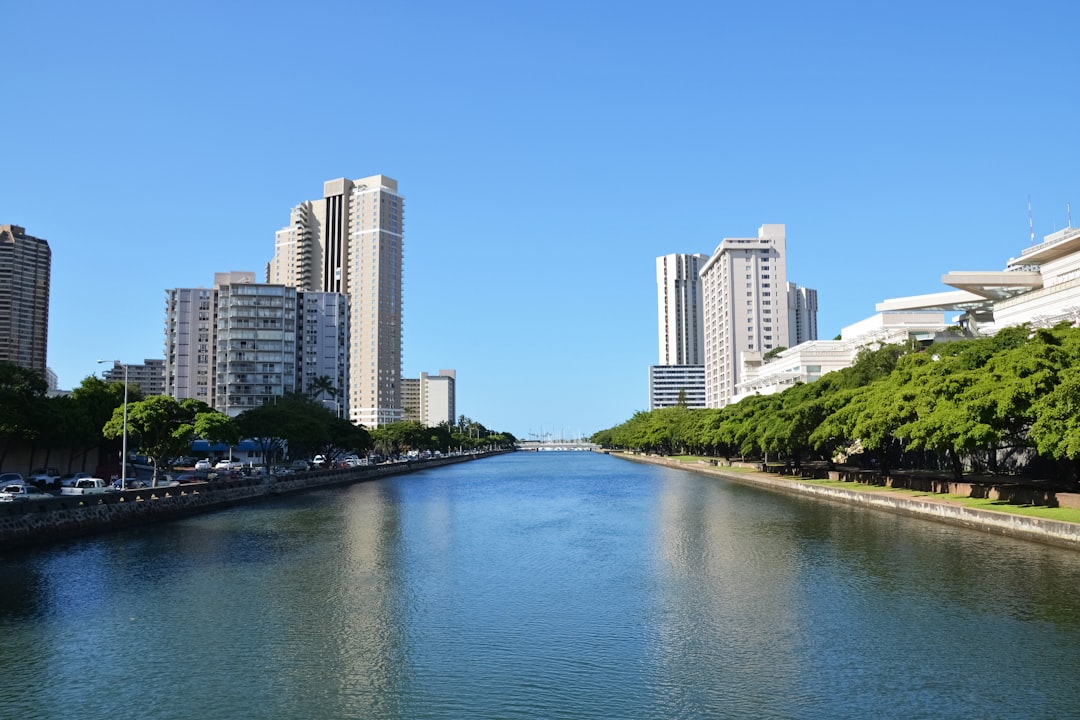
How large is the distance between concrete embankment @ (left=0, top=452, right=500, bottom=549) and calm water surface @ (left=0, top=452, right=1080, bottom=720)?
2056 millimetres

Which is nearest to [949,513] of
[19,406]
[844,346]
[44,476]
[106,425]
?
[106,425]

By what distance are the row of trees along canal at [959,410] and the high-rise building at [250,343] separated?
102919mm

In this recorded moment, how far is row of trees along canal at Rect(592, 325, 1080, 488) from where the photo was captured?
41.5 meters

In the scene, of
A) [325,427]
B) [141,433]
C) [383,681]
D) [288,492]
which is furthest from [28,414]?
[383,681]

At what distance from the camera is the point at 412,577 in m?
34.3

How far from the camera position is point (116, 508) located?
49.9 meters

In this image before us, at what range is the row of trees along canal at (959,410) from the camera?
41544 millimetres

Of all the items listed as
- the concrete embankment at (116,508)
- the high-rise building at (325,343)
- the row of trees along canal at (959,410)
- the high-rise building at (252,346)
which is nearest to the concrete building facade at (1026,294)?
the row of trees along canal at (959,410)

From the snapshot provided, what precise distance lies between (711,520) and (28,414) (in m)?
54.2

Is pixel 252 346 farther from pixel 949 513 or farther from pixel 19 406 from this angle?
pixel 949 513

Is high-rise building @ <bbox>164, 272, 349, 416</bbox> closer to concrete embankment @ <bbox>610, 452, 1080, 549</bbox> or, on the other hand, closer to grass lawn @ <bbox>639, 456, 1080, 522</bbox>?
concrete embankment @ <bbox>610, 452, 1080, 549</bbox>

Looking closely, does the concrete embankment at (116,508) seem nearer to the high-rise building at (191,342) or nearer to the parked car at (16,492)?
the parked car at (16,492)

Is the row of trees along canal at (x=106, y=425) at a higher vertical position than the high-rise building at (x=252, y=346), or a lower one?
lower

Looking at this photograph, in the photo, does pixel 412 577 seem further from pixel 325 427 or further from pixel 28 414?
pixel 325 427
